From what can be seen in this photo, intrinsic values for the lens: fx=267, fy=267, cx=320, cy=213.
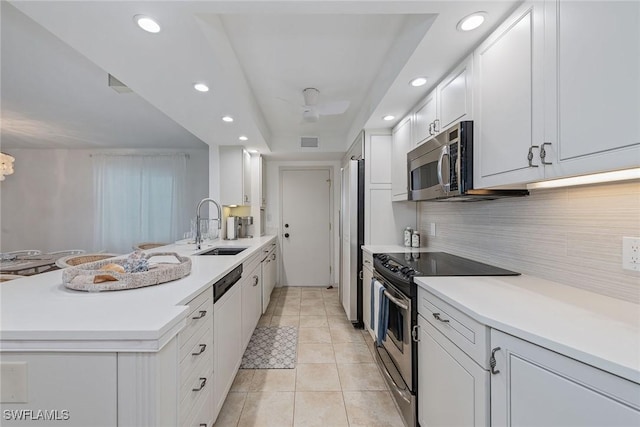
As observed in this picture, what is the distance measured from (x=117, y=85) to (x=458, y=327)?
10.4 ft

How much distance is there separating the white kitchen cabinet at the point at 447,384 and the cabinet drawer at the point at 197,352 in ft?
3.72

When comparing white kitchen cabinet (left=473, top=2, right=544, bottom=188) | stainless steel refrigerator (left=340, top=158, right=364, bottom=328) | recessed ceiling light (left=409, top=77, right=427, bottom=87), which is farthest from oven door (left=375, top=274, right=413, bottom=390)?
recessed ceiling light (left=409, top=77, right=427, bottom=87)

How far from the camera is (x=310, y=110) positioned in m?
2.63

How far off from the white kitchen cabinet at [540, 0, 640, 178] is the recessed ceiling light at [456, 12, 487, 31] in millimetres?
269

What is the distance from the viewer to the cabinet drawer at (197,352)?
1.10 m

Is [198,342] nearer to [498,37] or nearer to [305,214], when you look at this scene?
[498,37]

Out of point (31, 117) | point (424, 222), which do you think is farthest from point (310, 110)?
point (31, 117)

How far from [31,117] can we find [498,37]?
192 inches

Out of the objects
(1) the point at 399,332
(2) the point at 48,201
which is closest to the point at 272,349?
(1) the point at 399,332

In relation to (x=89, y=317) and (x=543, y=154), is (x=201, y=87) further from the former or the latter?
(x=543, y=154)

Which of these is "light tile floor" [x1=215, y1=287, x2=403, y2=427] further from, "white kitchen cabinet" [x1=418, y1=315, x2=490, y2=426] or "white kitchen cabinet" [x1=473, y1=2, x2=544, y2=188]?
"white kitchen cabinet" [x1=473, y1=2, x2=544, y2=188]

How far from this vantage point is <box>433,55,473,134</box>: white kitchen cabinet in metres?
1.53

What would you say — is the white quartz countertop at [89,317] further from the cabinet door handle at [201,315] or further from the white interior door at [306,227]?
the white interior door at [306,227]

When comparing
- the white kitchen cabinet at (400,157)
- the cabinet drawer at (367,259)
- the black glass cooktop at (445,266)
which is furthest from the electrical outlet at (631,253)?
the cabinet drawer at (367,259)
